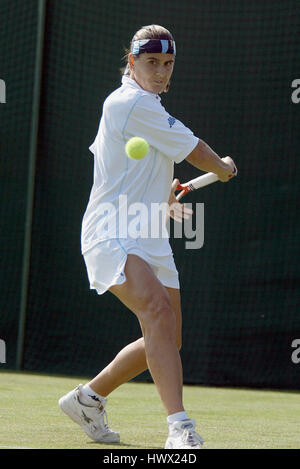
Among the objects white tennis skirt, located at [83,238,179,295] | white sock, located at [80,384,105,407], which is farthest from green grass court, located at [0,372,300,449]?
white tennis skirt, located at [83,238,179,295]

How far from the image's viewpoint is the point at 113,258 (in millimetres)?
3600

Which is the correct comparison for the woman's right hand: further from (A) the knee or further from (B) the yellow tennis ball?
(A) the knee

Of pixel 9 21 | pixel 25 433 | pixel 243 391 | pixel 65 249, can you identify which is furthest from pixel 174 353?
pixel 9 21

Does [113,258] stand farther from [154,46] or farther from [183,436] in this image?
[154,46]

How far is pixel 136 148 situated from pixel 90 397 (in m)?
1.16

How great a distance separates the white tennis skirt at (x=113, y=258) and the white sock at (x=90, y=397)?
59 cm

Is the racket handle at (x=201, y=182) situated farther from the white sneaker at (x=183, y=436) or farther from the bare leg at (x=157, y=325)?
the white sneaker at (x=183, y=436)

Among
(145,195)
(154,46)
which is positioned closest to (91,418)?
(145,195)

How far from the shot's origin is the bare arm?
12.1 feet

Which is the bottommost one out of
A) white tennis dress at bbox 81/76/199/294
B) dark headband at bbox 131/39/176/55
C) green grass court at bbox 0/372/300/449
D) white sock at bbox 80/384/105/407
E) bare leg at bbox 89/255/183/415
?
green grass court at bbox 0/372/300/449

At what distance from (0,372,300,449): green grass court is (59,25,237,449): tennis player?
0.54m

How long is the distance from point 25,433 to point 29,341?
3625mm

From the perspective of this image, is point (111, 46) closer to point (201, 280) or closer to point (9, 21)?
point (9, 21)
